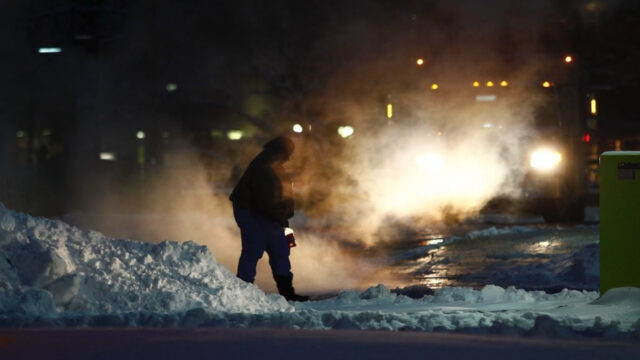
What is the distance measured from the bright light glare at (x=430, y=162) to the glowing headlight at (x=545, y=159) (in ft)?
5.61

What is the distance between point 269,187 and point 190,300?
2.19m

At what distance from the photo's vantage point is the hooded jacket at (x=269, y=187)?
1033cm

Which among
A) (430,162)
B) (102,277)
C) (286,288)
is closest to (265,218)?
(286,288)

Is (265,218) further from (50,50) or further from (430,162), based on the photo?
(50,50)

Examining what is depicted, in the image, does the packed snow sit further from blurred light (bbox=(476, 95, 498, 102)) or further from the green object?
blurred light (bbox=(476, 95, 498, 102))

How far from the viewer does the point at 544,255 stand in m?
14.2

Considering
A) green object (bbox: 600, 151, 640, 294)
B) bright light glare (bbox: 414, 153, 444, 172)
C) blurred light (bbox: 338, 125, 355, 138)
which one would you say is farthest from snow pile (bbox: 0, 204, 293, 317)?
blurred light (bbox: 338, 125, 355, 138)

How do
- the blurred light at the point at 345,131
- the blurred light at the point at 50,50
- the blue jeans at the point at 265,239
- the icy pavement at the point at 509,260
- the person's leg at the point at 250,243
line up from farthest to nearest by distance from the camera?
the blurred light at the point at 345,131
the blurred light at the point at 50,50
the icy pavement at the point at 509,260
the blue jeans at the point at 265,239
the person's leg at the point at 250,243

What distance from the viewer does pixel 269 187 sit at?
1035 cm

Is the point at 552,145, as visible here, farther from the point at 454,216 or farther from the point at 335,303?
the point at 335,303

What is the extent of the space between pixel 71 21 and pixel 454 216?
9.41 m

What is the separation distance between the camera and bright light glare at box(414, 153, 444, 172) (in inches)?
853

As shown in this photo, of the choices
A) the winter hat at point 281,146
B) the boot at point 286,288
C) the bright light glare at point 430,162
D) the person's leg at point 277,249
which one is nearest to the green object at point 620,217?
the boot at point 286,288

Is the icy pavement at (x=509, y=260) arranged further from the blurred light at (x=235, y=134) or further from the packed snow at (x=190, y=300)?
the blurred light at (x=235, y=134)
